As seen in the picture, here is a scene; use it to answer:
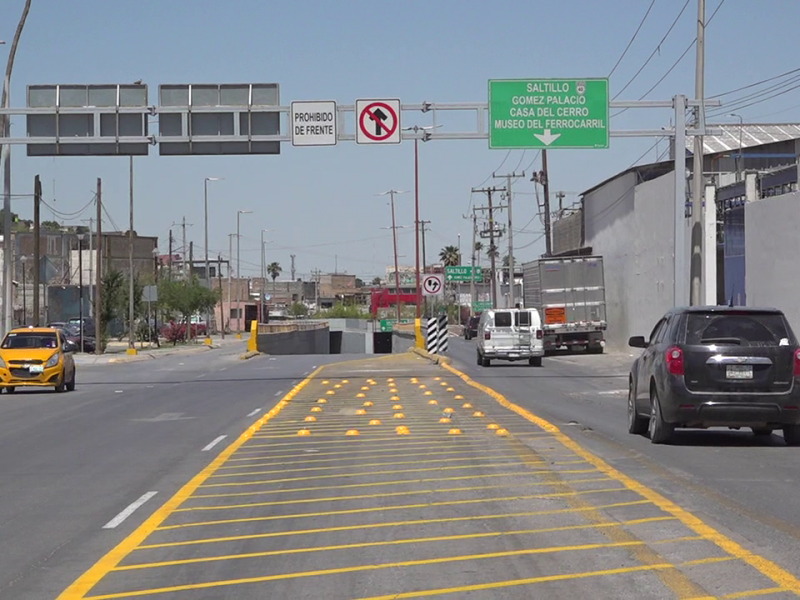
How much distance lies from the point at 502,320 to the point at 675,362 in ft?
87.8

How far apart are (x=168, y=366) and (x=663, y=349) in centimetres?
3462

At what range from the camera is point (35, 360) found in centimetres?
2956

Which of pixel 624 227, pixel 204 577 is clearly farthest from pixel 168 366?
pixel 204 577

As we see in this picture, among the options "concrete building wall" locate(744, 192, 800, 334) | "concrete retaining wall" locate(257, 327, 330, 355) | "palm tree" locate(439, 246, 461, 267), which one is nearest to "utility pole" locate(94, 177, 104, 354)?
"concrete retaining wall" locate(257, 327, 330, 355)

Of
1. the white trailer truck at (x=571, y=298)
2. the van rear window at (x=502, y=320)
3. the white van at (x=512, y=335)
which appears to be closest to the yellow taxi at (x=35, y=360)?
the white van at (x=512, y=335)

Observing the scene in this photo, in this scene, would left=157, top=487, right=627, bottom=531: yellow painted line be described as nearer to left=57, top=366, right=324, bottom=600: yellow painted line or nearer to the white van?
left=57, top=366, right=324, bottom=600: yellow painted line

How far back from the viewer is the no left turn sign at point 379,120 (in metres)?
29.8

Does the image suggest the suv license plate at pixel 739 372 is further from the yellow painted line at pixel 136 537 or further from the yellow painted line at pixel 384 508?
the yellow painted line at pixel 136 537

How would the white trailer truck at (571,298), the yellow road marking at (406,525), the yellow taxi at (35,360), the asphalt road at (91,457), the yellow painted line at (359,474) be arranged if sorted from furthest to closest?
1. the white trailer truck at (571,298)
2. the yellow taxi at (35,360)
3. the yellow painted line at (359,474)
4. the yellow road marking at (406,525)
5. the asphalt road at (91,457)

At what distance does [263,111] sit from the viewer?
30.7m

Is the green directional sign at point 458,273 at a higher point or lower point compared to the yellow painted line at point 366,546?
higher

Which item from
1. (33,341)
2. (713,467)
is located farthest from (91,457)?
(33,341)

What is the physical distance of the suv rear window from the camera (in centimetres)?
1460

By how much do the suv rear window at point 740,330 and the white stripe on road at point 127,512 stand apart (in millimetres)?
7226
